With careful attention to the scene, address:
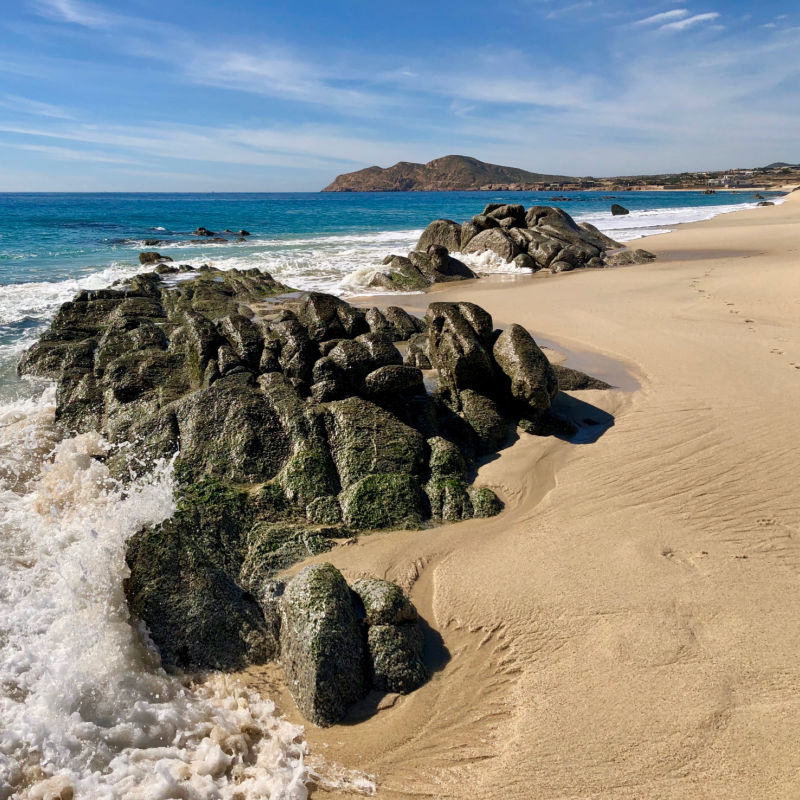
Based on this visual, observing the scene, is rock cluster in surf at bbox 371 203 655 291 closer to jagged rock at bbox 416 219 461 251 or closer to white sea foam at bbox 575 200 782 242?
jagged rock at bbox 416 219 461 251

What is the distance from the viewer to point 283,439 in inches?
284

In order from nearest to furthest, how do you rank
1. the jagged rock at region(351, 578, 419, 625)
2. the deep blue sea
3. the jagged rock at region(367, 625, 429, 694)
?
1. the jagged rock at region(367, 625, 429, 694)
2. the jagged rock at region(351, 578, 419, 625)
3. the deep blue sea

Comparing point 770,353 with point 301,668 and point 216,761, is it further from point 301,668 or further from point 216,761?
point 216,761

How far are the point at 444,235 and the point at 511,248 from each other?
4801mm

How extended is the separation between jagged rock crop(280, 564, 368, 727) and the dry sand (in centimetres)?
18

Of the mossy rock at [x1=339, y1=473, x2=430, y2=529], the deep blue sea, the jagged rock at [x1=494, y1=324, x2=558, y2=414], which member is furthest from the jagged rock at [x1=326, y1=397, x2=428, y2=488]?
the deep blue sea

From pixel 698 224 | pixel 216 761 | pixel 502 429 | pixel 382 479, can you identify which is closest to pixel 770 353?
pixel 502 429

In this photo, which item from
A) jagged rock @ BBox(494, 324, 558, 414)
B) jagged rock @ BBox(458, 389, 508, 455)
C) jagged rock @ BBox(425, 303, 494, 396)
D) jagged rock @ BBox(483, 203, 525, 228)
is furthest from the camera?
jagged rock @ BBox(483, 203, 525, 228)

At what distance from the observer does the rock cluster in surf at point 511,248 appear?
22891mm

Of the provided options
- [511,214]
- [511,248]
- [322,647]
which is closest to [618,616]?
[322,647]

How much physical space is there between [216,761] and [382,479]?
334cm

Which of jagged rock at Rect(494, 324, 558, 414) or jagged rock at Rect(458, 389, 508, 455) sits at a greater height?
jagged rock at Rect(494, 324, 558, 414)

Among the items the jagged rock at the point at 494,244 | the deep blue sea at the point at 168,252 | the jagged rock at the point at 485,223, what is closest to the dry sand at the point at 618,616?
the deep blue sea at the point at 168,252

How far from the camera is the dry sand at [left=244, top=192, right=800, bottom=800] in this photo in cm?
387
